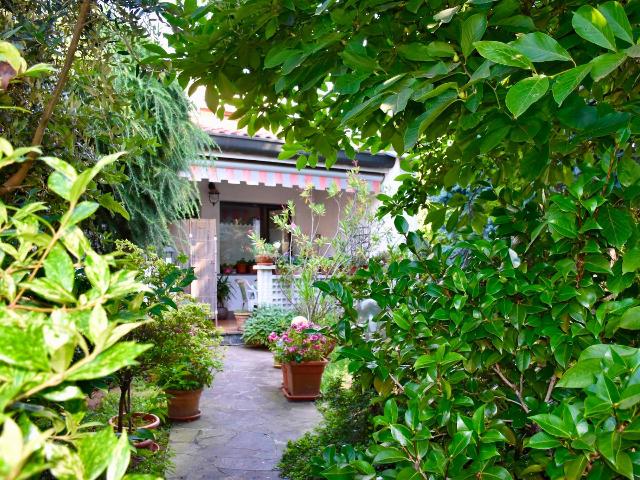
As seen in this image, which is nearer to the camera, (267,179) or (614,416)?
(614,416)

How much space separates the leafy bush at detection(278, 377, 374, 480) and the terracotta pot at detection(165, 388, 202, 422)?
4.11ft

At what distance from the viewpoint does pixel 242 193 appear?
38.0ft

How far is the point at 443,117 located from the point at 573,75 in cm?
73

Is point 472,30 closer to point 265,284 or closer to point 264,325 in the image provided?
point 264,325

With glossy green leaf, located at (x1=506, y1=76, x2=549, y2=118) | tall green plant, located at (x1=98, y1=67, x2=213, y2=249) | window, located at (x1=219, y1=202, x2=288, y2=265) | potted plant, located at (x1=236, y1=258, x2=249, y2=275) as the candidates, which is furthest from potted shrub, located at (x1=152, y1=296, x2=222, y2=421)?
window, located at (x1=219, y1=202, x2=288, y2=265)

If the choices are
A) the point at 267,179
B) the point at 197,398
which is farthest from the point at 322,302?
the point at 197,398

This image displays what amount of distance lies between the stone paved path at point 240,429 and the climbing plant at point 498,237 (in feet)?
8.44

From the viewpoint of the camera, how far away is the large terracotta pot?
5621 millimetres

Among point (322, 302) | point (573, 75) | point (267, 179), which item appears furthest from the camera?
point (267, 179)

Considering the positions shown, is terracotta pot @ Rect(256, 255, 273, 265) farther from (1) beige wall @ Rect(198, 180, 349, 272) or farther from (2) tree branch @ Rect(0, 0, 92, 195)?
(2) tree branch @ Rect(0, 0, 92, 195)

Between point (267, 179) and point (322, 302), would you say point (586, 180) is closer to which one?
point (322, 302)

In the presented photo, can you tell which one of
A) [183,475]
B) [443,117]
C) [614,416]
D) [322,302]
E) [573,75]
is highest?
[443,117]

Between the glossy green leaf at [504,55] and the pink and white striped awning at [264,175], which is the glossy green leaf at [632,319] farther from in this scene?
the pink and white striped awning at [264,175]

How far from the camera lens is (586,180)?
116 cm
